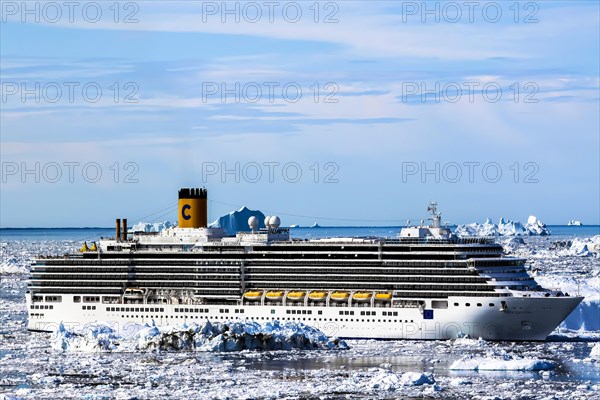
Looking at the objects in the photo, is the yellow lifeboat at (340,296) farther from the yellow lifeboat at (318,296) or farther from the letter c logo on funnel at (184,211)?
the letter c logo on funnel at (184,211)

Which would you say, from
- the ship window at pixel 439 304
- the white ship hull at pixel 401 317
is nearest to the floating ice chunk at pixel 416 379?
the white ship hull at pixel 401 317

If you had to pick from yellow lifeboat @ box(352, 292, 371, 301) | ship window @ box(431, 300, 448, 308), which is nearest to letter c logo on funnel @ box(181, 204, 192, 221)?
yellow lifeboat @ box(352, 292, 371, 301)

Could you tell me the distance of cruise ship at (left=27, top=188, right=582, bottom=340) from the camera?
49.2 meters

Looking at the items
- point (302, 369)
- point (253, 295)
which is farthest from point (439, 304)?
point (302, 369)

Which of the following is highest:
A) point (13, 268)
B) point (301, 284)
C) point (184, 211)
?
point (184, 211)

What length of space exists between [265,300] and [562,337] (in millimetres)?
11846

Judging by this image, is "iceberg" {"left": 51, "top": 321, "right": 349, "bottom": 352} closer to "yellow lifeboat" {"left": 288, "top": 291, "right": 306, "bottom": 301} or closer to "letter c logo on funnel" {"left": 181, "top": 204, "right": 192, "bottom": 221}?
"yellow lifeboat" {"left": 288, "top": 291, "right": 306, "bottom": 301}

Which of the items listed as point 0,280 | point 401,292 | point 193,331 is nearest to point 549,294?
point 401,292

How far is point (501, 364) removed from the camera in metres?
40.1

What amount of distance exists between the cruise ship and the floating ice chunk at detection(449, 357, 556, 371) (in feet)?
26.8

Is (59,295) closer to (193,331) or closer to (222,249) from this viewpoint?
(222,249)

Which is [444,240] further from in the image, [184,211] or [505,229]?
[505,229]

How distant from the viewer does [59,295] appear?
5538 centimetres

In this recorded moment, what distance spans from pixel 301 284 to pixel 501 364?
545 inches
